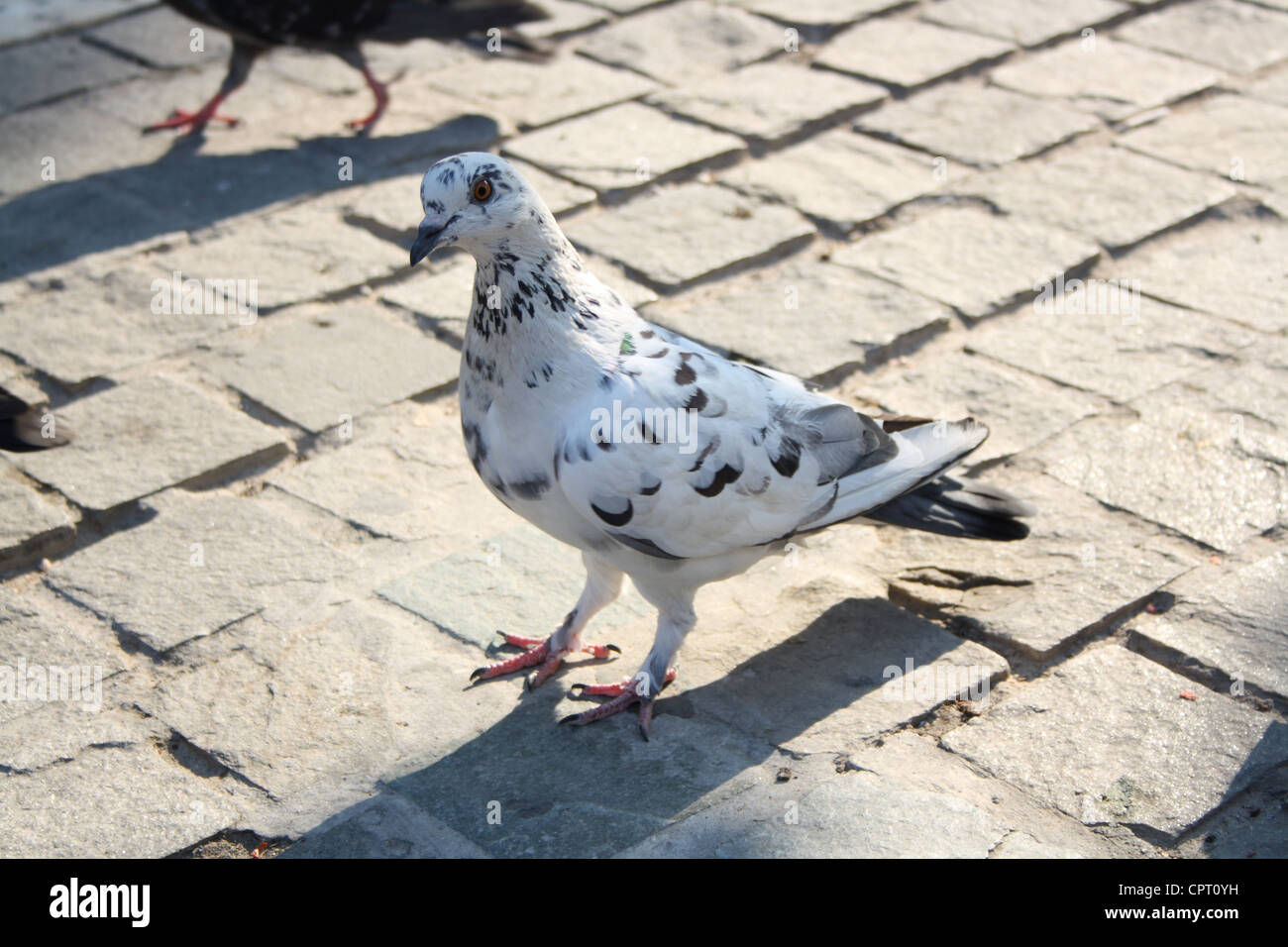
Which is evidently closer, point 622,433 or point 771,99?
point 622,433

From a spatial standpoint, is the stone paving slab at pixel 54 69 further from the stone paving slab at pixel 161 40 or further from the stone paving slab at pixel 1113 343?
the stone paving slab at pixel 1113 343

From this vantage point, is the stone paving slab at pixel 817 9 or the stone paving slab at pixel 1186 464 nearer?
the stone paving slab at pixel 1186 464

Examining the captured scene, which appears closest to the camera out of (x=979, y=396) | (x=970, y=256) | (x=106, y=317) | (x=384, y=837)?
(x=384, y=837)

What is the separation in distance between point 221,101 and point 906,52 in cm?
364

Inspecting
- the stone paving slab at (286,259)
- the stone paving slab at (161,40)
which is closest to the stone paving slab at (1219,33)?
the stone paving slab at (286,259)

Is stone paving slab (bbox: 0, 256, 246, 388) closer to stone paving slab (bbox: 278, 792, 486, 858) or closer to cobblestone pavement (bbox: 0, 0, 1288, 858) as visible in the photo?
cobblestone pavement (bbox: 0, 0, 1288, 858)

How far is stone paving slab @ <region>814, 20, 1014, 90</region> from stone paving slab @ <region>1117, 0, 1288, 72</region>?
0.90 m

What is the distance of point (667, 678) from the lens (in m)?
3.91

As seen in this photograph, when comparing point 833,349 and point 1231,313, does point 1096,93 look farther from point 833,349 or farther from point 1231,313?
point 833,349

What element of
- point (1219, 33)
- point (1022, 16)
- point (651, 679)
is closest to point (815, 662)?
point (651, 679)

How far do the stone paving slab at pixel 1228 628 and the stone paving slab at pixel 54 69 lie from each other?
19.7 feet

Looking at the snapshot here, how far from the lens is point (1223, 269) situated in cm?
589

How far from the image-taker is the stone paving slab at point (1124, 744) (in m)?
3.45

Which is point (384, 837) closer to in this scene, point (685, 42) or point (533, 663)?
point (533, 663)
